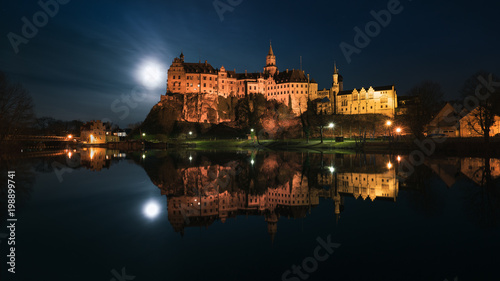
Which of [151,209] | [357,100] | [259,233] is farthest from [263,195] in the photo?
[357,100]

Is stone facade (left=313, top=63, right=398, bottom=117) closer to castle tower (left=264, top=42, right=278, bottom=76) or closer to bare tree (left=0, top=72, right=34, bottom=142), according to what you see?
castle tower (left=264, top=42, right=278, bottom=76)

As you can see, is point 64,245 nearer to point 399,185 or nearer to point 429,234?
point 429,234

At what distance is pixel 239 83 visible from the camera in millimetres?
106562

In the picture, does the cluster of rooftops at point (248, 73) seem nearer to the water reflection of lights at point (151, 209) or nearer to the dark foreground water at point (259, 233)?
the dark foreground water at point (259, 233)

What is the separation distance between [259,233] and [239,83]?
10292cm

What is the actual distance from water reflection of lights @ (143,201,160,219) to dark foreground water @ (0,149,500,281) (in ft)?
0.12

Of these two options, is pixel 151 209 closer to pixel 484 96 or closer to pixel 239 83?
pixel 484 96

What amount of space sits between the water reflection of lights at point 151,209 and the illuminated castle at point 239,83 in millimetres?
91366

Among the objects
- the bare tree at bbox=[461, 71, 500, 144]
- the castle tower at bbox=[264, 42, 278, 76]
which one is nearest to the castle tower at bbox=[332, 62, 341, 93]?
the castle tower at bbox=[264, 42, 278, 76]

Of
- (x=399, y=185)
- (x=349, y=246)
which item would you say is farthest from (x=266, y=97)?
(x=349, y=246)

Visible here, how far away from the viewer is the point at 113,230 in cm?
731

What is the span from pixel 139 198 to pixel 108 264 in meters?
6.40

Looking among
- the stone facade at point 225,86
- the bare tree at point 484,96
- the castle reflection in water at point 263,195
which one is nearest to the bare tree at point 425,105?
the bare tree at point 484,96

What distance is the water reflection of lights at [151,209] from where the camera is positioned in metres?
8.77
